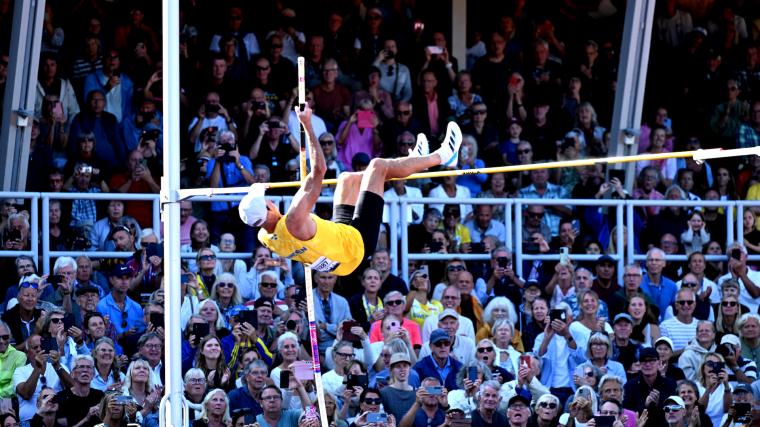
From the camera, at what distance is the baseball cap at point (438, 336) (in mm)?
14453

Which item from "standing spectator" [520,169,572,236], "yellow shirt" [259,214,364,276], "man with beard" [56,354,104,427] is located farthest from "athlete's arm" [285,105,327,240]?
"standing spectator" [520,169,572,236]

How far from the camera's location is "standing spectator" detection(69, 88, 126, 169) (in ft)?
52.1

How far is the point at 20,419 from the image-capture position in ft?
44.0

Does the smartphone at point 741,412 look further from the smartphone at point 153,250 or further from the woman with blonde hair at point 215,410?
the smartphone at point 153,250

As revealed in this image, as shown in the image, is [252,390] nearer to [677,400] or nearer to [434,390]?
[434,390]

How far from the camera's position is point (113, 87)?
16391 mm

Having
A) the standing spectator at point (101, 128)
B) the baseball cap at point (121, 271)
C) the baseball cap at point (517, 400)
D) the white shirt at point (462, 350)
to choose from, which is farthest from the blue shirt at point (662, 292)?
the standing spectator at point (101, 128)

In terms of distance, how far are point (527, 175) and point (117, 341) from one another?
505cm

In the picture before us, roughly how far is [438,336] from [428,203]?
176 centimetres

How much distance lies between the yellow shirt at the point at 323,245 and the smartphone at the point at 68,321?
3314mm

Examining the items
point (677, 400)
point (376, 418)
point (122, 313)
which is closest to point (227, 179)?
point (122, 313)

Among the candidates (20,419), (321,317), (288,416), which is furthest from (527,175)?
(20,419)

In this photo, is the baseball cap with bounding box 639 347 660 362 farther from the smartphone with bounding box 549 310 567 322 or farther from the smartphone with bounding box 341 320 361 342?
the smartphone with bounding box 341 320 361 342

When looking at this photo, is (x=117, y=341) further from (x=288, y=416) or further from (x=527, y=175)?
(x=527, y=175)
